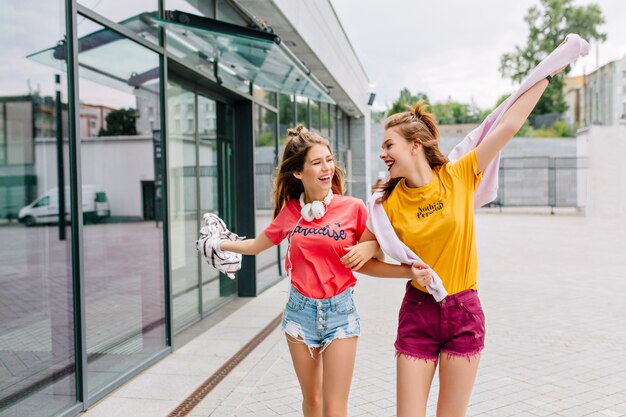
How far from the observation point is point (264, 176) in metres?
9.59

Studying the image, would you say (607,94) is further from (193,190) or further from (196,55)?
(196,55)

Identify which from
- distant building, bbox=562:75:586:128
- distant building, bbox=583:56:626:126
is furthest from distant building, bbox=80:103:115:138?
distant building, bbox=562:75:586:128

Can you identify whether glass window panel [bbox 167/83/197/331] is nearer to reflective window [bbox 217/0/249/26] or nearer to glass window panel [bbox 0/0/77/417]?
reflective window [bbox 217/0/249/26]

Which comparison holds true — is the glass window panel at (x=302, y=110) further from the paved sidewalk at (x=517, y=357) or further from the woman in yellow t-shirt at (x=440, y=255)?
the woman in yellow t-shirt at (x=440, y=255)

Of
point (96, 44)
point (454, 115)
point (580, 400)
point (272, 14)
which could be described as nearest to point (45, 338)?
point (96, 44)

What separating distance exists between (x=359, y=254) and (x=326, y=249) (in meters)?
0.30

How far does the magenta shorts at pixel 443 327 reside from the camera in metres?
2.54

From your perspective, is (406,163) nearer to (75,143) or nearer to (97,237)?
(75,143)

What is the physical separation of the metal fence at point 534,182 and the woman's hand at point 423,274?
1388 inches

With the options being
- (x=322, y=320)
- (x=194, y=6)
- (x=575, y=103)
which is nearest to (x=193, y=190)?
(x=194, y=6)

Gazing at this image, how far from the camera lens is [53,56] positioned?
4137 millimetres

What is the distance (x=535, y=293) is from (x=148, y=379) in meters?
6.00

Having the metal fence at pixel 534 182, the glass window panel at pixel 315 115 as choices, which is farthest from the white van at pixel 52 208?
the metal fence at pixel 534 182

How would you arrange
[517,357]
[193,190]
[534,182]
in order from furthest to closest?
[534,182], [193,190], [517,357]
